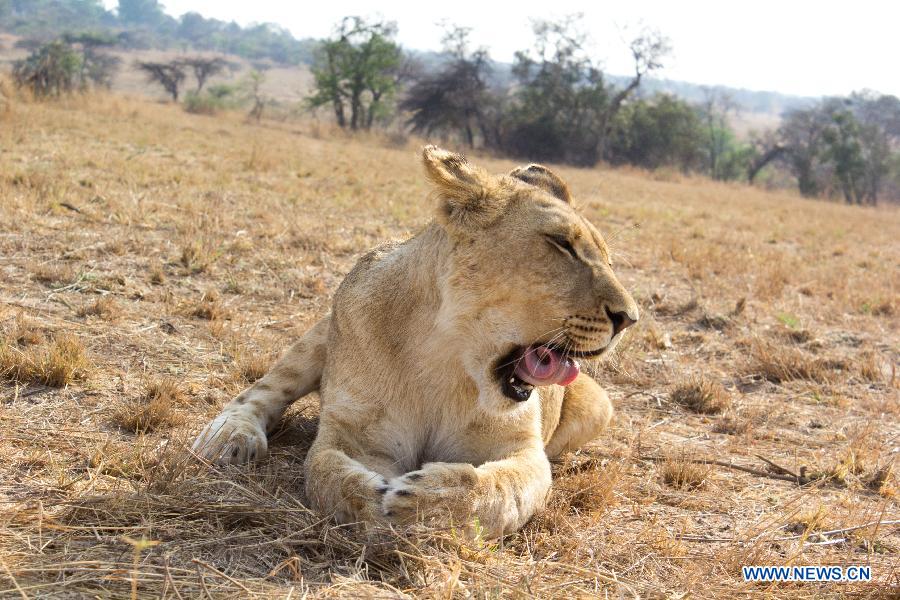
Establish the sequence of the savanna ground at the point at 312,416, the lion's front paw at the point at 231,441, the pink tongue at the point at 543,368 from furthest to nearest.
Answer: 1. the lion's front paw at the point at 231,441
2. the pink tongue at the point at 543,368
3. the savanna ground at the point at 312,416

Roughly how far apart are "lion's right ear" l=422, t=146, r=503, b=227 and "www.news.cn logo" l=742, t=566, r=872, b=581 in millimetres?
1403

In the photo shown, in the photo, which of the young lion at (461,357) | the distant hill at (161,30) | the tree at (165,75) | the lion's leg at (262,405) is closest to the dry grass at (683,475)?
the young lion at (461,357)

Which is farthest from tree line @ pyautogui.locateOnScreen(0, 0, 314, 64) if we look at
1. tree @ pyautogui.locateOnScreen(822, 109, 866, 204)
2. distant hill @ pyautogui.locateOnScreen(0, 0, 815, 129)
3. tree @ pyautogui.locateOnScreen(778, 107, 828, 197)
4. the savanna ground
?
the savanna ground

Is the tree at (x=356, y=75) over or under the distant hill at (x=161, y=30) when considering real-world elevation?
under

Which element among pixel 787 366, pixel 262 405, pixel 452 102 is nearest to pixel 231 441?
pixel 262 405

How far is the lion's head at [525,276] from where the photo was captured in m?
2.60

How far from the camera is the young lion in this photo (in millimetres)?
2568

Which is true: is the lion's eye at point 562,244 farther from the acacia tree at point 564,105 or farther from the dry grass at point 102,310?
the acacia tree at point 564,105

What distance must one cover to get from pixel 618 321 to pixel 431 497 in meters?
0.81

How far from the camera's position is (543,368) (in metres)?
2.70

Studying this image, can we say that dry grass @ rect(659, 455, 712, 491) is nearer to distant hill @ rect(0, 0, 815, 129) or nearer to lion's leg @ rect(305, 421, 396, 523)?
lion's leg @ rect(305, 421, 396, 523)

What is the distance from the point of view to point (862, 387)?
523 cm

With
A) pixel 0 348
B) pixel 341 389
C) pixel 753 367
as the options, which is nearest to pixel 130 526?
pixel 341 389

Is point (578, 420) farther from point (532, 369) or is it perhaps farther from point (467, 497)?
point (467, 497)
